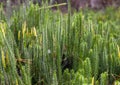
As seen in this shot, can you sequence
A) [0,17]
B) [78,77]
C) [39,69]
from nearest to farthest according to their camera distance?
[78,77]
[39,69]
[0,17]

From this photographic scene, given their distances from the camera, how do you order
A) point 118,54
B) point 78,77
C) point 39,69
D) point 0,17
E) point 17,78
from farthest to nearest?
1. point 0,17
2. point 118,54
3. point 39,69
4. point 17,78
5. point 78,77

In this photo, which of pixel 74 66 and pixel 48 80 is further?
A: pixel 74 66

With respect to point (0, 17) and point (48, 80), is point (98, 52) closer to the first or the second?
point (48, 80)

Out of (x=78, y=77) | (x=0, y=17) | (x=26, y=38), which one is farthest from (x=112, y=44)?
(x=0, y=17)

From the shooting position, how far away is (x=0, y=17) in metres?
1.95

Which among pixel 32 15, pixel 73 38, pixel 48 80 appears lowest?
pixel 48 80

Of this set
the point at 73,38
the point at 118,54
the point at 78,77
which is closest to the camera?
the point at 78,77

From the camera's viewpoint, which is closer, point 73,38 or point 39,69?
point 39,69

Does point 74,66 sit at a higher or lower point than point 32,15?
lower

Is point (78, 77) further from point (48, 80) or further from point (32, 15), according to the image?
point (32, 15)

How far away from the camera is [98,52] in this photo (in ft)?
5.26

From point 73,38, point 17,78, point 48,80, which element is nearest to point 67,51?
point 73,38

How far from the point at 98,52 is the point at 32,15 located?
23.4 inches

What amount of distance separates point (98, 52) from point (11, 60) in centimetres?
47
